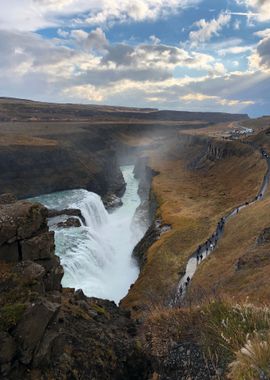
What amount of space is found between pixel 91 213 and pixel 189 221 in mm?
21723

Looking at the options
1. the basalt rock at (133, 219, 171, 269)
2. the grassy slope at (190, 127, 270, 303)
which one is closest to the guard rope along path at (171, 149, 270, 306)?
the grassy slope at (190, 127, 270, 303)

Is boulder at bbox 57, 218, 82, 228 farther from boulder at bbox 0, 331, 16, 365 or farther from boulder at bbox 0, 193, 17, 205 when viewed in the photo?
boulder at bbox 0, 331, 16, 365

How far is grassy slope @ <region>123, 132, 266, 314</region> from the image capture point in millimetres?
41781

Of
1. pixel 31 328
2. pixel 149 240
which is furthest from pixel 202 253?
pixel 31 328

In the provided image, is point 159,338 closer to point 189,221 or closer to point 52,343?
point 52,343

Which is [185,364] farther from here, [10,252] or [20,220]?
[20,220]

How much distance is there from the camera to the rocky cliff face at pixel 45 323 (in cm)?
1375

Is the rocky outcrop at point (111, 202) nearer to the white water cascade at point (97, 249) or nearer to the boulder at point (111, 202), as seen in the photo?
the boulder at point (111, 202)

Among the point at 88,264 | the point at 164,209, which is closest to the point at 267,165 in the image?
the point at 164,209

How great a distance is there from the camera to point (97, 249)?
177 feet

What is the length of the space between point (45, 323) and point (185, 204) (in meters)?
63.5

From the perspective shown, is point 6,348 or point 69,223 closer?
point 6,348

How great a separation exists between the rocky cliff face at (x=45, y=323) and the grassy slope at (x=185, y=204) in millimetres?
Answer: 2756

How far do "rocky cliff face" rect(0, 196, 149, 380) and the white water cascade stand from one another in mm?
19784
